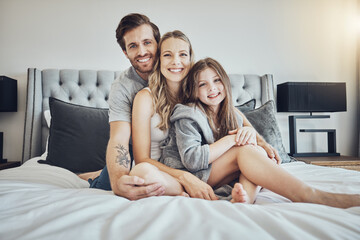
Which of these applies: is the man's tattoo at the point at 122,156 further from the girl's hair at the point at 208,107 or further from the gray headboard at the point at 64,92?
the gray headboard at the point at 64,92

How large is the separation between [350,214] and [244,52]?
228cm

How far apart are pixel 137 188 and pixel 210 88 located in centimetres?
63

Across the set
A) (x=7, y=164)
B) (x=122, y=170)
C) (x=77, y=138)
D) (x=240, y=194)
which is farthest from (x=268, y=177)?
(x=7, y=164)

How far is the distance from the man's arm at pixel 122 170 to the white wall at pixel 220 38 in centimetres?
139

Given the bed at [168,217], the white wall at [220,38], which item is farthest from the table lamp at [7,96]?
the bed at [168,217]

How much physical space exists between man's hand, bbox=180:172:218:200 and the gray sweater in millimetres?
65

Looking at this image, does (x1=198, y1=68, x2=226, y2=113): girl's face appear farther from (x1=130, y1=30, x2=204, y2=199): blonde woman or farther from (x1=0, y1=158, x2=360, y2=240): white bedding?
(x1=0, y1=158, x2=360, y2=240): white bedding

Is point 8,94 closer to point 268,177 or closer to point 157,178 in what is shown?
point 157,178

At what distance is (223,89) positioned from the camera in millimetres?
1229

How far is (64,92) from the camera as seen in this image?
2.17m

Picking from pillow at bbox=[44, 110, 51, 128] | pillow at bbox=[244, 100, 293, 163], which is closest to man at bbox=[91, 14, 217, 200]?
pillow at bbox=[244, 100, 293, 163]

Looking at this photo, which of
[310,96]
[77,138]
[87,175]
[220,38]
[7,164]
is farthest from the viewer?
[220,38]

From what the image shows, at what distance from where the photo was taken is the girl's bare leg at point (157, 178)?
873 mm

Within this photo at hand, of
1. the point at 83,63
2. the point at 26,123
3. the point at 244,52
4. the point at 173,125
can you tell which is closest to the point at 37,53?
the point at 83,63
